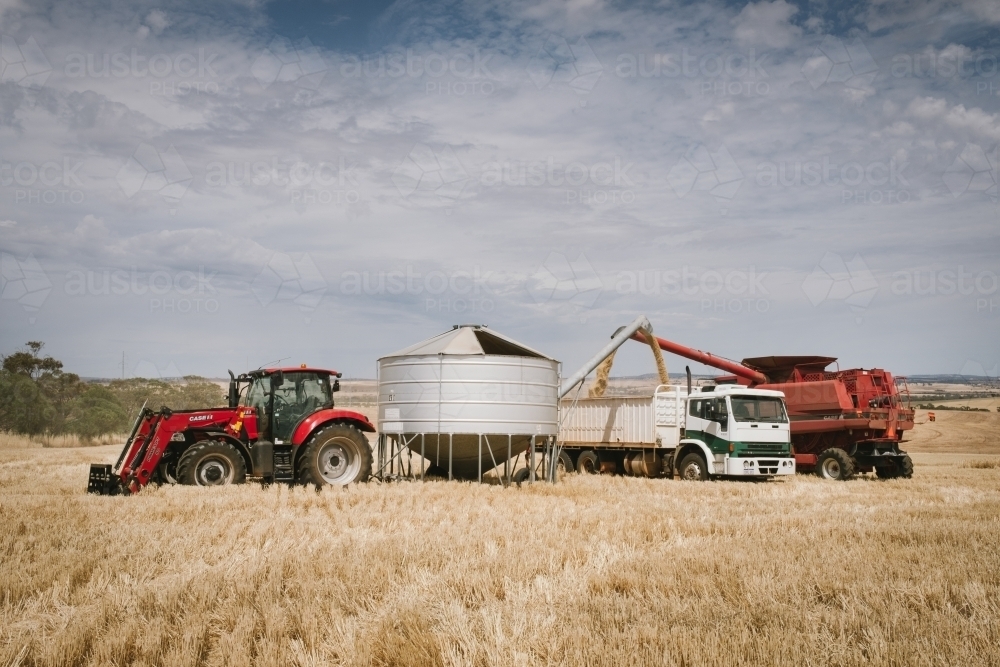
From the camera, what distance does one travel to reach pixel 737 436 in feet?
68.9

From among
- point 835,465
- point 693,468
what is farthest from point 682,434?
point 835,465

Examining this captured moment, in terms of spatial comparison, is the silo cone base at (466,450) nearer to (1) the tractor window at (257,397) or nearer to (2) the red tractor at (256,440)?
(2) the red tractor at (256,440)

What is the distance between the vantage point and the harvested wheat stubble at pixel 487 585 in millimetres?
5363

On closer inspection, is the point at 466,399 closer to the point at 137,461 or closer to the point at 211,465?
the point at 211,465

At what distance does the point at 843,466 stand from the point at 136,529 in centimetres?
1781

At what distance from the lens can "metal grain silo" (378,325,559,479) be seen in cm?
1909

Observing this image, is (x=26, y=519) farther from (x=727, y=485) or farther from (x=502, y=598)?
(x=727, y=485)

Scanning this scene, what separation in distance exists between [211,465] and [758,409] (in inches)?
504

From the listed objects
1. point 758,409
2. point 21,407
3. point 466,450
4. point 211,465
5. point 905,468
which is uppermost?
point 21,407

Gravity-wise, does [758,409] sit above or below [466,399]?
below

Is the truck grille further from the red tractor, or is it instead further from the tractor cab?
the tractor cab

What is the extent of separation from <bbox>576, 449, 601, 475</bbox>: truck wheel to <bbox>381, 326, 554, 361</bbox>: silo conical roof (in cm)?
509

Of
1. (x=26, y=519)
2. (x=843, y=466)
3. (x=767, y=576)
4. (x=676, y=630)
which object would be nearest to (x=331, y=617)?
(x=676, y=630)

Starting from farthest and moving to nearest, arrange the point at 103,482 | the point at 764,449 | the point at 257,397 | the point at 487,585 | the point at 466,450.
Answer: the point at 764,449 → the point at 466,450 → the point at 257,397 → the point at 103,482 → the point at 487,585
